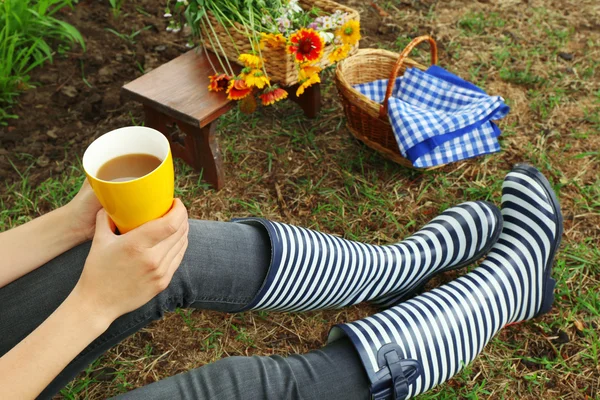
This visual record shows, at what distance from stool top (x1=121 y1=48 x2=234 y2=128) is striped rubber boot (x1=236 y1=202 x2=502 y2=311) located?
1.83 feet

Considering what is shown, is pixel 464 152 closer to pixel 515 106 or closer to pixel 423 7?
pixel 515 106

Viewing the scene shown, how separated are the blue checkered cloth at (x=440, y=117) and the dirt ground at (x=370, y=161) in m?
0.14

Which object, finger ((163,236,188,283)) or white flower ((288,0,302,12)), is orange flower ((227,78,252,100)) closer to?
white flower ((288,0,302,12))

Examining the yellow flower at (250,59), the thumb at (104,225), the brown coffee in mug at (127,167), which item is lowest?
the yellow flower at (250,59)

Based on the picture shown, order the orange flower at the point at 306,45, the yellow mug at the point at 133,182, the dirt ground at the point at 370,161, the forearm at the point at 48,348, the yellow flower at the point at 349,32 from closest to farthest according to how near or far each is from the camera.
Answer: the yellow mug at the point at 133,182 → the forearm at the point at 48,348 → the dirt ground at the point at 370,161 → the orange flower at the point at 306,45 → the yellow flower at the point at 349,32

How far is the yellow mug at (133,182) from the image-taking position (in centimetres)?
77

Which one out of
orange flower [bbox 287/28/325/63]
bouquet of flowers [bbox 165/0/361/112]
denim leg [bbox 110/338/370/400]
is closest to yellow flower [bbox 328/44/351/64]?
bouquet of flowers [bbox 165/0/361/112]

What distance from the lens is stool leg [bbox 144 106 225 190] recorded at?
6.08 ft

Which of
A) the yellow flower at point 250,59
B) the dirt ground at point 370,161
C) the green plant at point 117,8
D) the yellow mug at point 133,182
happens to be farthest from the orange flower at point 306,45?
the green plant at point 117,8

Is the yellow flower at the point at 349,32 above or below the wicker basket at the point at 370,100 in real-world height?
above

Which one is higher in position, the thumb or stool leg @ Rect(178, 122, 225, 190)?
the thumb

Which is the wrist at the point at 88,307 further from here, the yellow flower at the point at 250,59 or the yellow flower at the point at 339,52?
the yellow flower at the point at 339,52

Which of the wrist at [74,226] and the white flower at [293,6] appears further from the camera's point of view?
the white flower at [293,6]

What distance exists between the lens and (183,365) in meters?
1.51
